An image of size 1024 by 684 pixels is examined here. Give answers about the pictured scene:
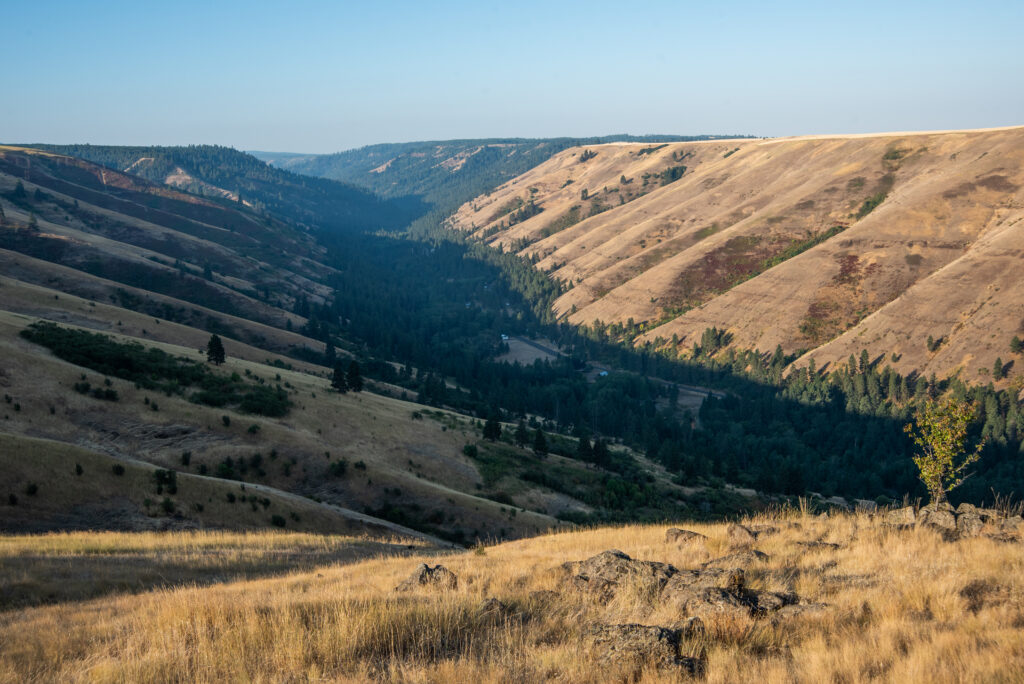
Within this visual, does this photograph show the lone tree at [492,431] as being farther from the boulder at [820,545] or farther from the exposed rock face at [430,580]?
the exposed rock face at [430,580]

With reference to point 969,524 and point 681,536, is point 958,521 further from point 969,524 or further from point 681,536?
point 681,536

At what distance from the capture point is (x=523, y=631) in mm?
9531

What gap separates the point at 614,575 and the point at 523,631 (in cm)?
385

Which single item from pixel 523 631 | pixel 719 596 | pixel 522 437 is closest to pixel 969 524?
pixel 719 596

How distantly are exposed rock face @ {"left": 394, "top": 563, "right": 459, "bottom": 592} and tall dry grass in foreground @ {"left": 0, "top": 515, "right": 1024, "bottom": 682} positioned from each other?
1.46ft

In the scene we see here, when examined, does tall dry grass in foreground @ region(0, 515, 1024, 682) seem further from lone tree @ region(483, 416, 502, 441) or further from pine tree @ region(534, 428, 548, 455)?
lone tree @ region(483, 416, 502, 441)

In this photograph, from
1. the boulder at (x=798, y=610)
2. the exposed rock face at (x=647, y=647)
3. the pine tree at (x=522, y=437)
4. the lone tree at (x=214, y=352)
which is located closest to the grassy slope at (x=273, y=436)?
the lone tree at (x=214, y=352)

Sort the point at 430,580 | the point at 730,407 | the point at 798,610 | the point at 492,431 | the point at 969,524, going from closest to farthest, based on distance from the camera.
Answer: the point at 798,610 < the point at 430,580 < the point at 969,524 < the point at 492,431 < the point at 730,407

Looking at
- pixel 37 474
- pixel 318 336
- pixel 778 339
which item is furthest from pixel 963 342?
pixel 37 474

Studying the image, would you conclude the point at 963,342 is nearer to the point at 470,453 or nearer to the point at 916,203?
the point at 916,203

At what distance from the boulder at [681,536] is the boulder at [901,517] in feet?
18.2

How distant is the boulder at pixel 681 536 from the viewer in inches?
709

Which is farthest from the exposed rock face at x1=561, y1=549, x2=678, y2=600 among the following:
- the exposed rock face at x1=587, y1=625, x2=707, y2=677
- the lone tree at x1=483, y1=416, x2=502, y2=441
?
the lone tree at x1=483, y1=416, x2=502, y2=441

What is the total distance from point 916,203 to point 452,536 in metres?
194
